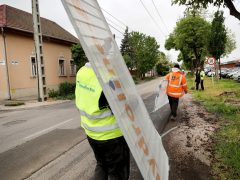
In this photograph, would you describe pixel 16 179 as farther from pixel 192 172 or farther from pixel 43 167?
pixel 192 172

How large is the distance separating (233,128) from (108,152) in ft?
17.1

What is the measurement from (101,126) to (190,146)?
11.7ft

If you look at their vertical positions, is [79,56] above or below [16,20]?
below

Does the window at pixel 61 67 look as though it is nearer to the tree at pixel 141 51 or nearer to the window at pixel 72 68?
the window at pixel 72 68

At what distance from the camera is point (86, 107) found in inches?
104

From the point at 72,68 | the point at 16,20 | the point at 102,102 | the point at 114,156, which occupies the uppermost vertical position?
the point at 16,20

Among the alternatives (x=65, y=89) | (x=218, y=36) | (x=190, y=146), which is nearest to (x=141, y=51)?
(x=218, y=36)

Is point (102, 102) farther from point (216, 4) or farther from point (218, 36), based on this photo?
point (218, 36)

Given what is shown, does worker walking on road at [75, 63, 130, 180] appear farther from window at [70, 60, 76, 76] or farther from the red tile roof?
window at [70, 60, 76, 76]

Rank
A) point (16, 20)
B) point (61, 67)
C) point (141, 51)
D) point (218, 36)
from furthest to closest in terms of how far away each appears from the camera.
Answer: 1. point (141, 51)
2. point (218, 36)
3. point (61, 67)
4. point (16, 20)

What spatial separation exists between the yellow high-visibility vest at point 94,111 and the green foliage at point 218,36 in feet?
117

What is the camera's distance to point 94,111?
8.36ft

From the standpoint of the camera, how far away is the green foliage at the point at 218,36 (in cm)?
3512

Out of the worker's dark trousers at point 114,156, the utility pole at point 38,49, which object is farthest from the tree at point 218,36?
the worker's dark trousers at point 114,156
